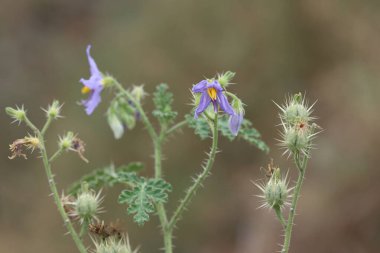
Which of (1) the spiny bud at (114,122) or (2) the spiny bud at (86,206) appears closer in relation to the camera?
(2) the spiny bud at (86,206)

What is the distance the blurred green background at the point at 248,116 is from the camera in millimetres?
7523

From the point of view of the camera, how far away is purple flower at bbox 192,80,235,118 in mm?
2545

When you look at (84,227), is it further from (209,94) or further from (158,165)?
(209,94)

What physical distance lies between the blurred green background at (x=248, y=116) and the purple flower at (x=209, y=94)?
4668 mm

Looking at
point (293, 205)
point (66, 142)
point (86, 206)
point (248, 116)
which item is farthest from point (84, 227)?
point (248, 116)

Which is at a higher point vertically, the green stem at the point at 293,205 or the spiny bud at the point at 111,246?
the green stem at the point at 293,205

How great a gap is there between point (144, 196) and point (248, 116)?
214 inches

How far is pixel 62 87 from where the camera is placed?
8.67m

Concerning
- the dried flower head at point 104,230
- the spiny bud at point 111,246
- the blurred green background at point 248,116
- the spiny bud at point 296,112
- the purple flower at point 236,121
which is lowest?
the spiny bud at point 111,246

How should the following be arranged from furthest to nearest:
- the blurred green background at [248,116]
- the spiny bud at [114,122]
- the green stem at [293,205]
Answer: the blurred green background at [248,116] → the spiny bud at [114,122] → the green stem at [293,205]

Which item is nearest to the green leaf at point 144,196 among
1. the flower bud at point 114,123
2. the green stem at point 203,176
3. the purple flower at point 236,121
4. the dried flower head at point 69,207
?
the green stem at point 203,176

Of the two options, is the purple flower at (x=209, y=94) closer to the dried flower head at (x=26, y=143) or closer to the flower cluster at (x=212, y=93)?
the flower cluster at (x=212, y=93)

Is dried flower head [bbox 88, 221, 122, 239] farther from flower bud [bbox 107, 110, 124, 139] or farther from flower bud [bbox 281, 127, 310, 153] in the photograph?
flower bud [bbox 107, 110, 124, 139]

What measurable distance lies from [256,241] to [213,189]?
766mm
